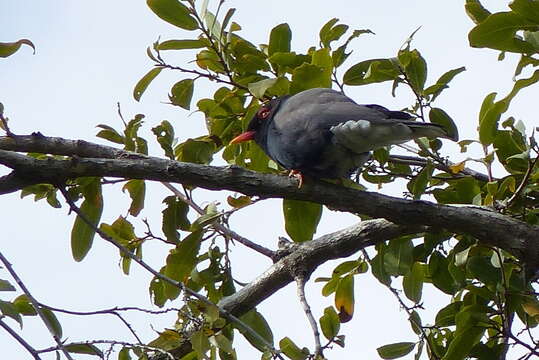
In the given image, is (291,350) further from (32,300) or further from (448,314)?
(448,314)

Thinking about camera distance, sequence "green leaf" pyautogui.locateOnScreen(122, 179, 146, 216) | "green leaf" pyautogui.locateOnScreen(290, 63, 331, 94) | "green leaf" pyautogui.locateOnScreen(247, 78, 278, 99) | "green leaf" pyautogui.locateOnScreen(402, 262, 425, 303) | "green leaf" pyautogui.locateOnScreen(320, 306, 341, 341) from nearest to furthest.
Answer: "green leaf" pyautogui.locateOnScreen(320, 306, 341, 341)
"green leaf" pyautogui.locateOnScreen(247, 78, 278, 99)
"green leaf" pyautogui.locateOnScreen(290, 63, 331, 94)
"green leaf" pyautogui.locateOnScreen(122, 179, 146, 216)
"green leaf" pyautogui.locateOnScreen(402, 262, 425, 303)

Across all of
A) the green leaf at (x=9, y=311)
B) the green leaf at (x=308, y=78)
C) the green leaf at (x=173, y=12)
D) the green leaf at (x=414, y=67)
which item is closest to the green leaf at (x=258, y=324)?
the green leaf at (x=308, y=78)

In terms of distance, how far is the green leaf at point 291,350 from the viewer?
3.59 metres

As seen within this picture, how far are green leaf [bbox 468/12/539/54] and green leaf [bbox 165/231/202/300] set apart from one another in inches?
63.3

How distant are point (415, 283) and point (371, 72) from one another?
45.9 inches

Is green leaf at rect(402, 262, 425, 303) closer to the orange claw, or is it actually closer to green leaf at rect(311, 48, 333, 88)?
the orange claw

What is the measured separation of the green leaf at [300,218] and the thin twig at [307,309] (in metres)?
0.54

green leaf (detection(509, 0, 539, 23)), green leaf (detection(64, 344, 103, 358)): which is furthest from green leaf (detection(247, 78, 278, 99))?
green leaf (detection(64, 344, 103, 358))

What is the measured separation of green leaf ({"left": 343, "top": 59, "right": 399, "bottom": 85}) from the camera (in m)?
4.68

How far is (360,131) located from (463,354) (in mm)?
1222

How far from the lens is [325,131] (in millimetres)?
4965

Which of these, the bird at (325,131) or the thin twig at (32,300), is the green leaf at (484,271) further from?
the thin twig at (32,300)

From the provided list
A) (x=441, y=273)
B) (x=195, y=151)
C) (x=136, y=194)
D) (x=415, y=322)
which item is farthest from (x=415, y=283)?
(x=136, y=194)

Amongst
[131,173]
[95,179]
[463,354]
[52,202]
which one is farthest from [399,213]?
[52,202]
